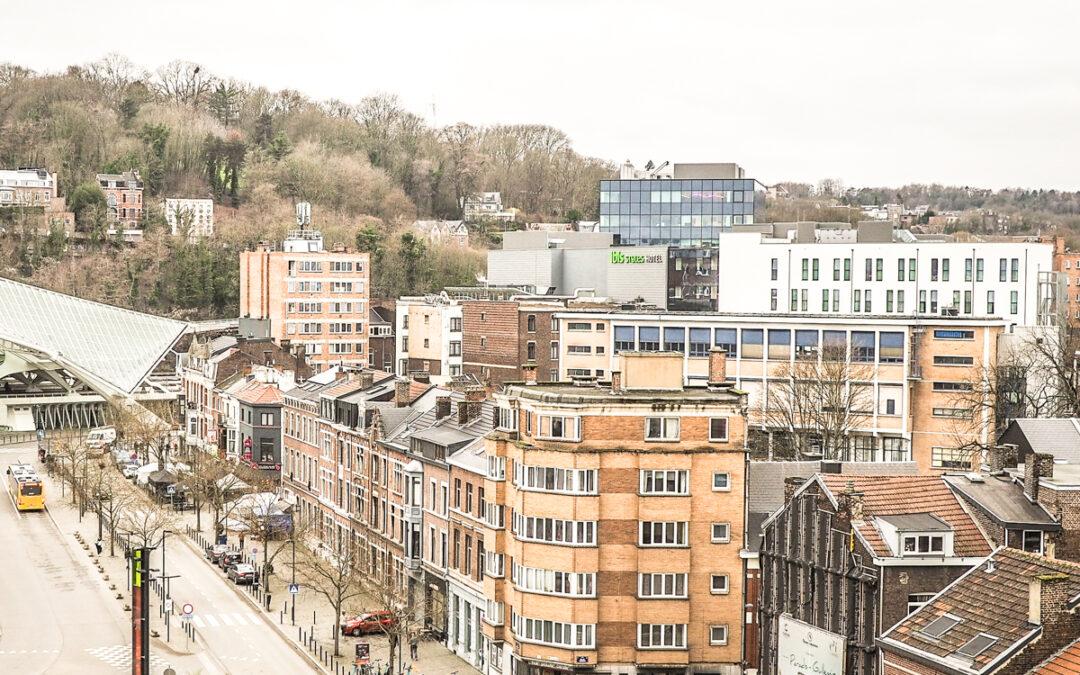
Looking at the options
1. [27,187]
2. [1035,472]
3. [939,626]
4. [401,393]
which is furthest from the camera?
[27,187]

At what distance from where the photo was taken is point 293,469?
6981cm

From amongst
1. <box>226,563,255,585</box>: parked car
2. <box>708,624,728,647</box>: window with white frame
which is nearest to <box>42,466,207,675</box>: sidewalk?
<box>226,563,255,585</box>: parked car

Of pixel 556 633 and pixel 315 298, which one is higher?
pixel 315 298

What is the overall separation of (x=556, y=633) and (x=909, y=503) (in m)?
11.2

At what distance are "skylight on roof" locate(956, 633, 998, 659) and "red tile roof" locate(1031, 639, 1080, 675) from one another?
1006 mm

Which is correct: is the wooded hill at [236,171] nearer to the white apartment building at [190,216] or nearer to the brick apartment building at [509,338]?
the white apartment building at [190,216]

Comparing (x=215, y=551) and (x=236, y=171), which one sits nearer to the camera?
(x=215, y=551)

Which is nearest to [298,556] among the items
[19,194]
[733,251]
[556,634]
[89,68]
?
[556,634]

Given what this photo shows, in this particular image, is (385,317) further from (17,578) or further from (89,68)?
(89,68)

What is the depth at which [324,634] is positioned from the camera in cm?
4975

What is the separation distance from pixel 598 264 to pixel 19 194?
6274cm

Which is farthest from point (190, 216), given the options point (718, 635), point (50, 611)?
point (718, 635)

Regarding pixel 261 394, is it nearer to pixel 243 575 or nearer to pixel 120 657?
pixel 243 575

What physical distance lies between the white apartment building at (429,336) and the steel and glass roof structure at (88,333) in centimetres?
2022
